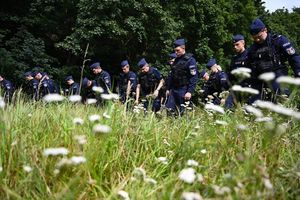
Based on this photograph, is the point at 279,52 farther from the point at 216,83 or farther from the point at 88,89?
the point at 88,89

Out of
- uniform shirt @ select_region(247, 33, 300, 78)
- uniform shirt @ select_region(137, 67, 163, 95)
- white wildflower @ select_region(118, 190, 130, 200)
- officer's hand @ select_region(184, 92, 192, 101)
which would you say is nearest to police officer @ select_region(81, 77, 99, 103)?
uniform shirt @ select_region(137, 67, 163, 95)

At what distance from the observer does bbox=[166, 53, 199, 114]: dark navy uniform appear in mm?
8617

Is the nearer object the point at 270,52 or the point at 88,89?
the point at 270,52

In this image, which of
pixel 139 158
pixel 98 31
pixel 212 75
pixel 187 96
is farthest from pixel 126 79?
pixel 98 31

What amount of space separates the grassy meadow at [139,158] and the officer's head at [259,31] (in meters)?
2.63

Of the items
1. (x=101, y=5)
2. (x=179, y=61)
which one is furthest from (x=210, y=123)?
(x=101, y=5)

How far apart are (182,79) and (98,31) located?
13.1 m

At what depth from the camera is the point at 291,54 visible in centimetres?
581

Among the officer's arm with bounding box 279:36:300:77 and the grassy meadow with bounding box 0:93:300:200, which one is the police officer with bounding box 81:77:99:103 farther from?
the grassy meadow with bounding box 0:93:300:200

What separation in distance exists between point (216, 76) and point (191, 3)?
1779 cm

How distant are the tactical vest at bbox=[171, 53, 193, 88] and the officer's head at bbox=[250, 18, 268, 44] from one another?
2.76m

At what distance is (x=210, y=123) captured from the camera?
3.37 meters

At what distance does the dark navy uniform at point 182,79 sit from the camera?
8.62 m

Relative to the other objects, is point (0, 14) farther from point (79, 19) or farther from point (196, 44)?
point (196, 44)
